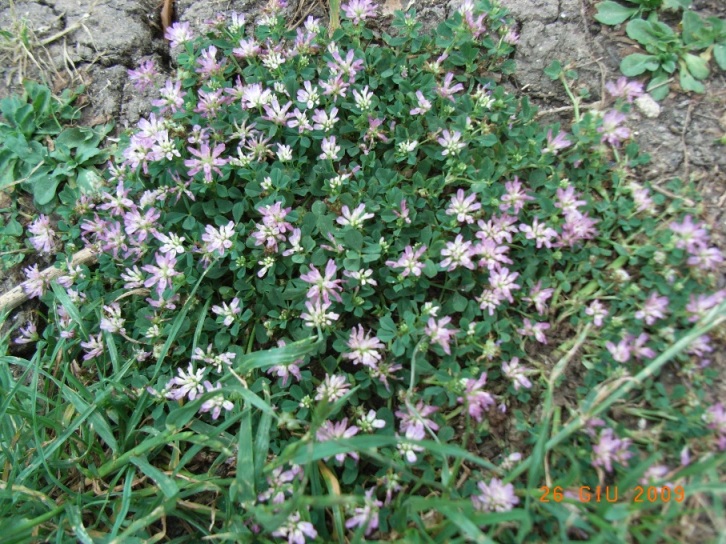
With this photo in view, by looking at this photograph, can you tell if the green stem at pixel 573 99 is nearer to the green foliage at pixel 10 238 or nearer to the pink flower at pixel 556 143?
the pink flower at pixel 556 143

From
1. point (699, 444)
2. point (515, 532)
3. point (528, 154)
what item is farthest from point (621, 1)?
point (515, 532)

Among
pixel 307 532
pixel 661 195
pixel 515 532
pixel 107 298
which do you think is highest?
pixel 107 298

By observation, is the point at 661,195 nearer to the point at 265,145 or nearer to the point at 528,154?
the point at 528,154

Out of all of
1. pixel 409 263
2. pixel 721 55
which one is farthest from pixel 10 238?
pixel 721 55

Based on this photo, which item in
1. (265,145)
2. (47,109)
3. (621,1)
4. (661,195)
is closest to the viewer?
(661,195)

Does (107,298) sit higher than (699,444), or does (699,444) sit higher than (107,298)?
(107,298)

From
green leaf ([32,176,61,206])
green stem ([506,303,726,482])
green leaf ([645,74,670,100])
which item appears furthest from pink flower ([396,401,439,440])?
green leaf ([32,176,61,206])

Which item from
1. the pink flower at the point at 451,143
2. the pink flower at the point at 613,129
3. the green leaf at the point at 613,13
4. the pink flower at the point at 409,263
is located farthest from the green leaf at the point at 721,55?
the pink flower at the point at 409,263
